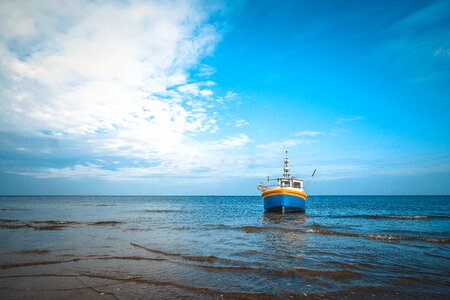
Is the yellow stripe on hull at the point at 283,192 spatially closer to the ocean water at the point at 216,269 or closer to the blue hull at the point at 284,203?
the blue hull at the point at 284,203

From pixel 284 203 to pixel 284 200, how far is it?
0.40 m

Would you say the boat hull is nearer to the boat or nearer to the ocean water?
the boat

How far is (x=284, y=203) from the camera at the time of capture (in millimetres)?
33969

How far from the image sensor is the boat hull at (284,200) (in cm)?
3403

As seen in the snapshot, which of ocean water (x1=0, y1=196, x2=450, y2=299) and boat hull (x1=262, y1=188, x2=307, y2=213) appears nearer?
ocean water (x1=0, y1=196, x2=450, y2=299)

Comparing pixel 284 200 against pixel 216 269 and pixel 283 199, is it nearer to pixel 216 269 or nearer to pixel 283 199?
pixel 283 199

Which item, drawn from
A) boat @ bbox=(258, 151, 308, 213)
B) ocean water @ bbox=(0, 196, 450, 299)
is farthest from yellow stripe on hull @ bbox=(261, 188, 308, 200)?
ocean water @ bbox=(0, 196, 450, 299)

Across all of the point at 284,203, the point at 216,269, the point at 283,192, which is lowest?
the point at 216,269

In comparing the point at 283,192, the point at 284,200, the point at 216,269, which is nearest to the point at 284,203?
the point at 284,200

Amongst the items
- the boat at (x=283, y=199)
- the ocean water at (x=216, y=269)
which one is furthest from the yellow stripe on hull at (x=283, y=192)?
the ocean water at (x=216, y=269)

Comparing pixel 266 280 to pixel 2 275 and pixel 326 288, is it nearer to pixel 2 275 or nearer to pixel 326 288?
pixel 326 288

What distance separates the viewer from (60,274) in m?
8.73

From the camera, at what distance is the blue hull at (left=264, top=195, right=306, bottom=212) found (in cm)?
3403

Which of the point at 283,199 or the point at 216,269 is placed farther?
the point at 283,199
